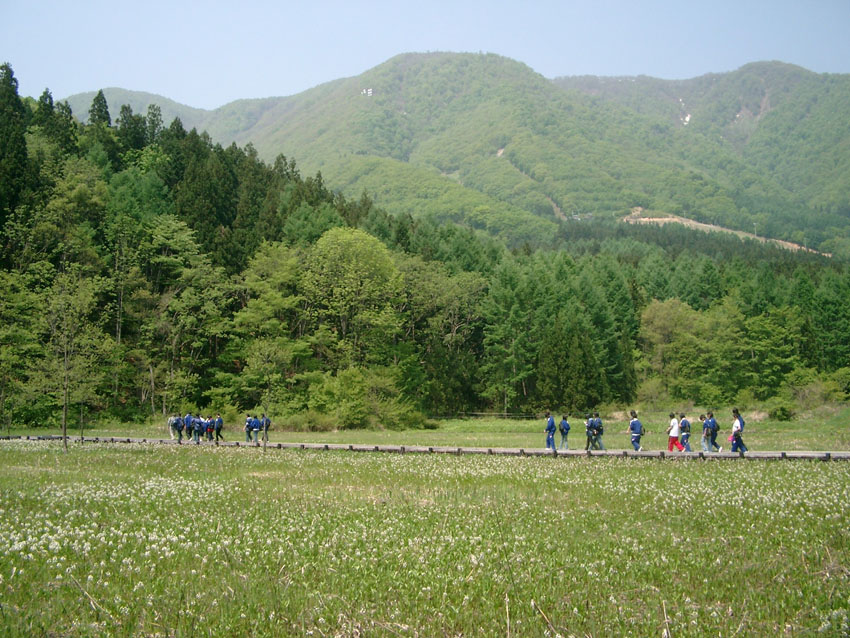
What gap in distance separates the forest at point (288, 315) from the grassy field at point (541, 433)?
3649 millimetres

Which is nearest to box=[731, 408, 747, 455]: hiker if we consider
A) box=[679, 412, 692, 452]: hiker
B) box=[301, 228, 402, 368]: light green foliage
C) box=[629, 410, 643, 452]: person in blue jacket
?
box=[679, 412, 692, 452]: hiker

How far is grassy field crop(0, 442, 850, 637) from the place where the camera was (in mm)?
10969

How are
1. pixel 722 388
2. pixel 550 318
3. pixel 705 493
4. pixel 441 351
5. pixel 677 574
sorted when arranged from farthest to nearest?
pixel 722 388
pixel 550 318
pixel 441 351
pixel 705 493
pixel 677 574

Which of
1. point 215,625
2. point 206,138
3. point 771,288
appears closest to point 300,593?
point 215,625

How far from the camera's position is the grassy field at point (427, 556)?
11.0 m

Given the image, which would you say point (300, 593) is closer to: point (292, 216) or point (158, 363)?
point (158, 363)

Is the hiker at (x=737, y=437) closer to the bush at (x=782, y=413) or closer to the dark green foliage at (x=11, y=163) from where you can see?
the bush at (x=782, y=413)

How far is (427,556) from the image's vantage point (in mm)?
14125

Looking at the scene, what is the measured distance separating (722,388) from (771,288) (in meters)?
33.7

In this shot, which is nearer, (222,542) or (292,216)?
(222,542)

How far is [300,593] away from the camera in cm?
1198

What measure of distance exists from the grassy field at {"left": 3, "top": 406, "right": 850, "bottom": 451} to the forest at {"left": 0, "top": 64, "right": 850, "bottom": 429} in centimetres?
365

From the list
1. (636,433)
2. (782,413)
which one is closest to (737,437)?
(636,433)

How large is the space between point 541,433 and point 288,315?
31.9m
